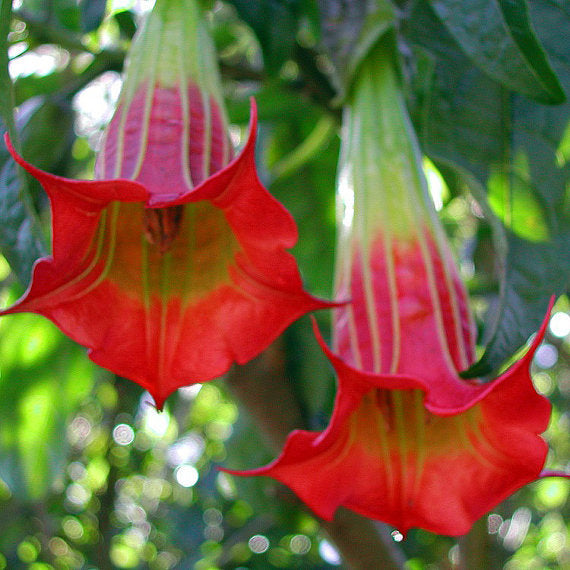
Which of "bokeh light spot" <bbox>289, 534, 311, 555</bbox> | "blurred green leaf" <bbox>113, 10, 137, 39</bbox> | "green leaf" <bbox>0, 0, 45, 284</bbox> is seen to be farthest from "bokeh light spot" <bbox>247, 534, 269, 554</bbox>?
"green leaf" <bbox>0, 0, 45, 284</bbox>

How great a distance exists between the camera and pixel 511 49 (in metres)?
0.64

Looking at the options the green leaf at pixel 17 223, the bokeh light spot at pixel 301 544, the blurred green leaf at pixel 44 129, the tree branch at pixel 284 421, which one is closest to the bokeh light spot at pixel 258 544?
the bokeh light spot at pixel 301 544

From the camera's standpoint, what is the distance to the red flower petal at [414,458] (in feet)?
1.94

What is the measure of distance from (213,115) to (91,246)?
158 millimetres

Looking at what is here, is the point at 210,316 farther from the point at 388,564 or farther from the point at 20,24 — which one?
the point at 20,24

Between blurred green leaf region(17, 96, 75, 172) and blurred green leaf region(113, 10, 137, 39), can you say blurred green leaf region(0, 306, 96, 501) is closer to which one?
blurred green leaf region(17, 96, 75, 172)

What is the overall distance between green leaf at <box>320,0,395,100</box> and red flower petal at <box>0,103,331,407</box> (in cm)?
22

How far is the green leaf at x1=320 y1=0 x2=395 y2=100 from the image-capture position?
2.69 feet

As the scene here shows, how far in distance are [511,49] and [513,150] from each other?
0.17m

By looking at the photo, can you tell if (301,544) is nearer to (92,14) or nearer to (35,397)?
(35,397)

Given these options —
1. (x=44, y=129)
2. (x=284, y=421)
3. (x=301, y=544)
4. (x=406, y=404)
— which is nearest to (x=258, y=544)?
(x=301, y=544)

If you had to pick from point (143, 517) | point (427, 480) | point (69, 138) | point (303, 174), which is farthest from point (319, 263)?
point (143, 517)

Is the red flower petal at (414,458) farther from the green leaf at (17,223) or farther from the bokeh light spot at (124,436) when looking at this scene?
the bokeh light spot at (124,436)

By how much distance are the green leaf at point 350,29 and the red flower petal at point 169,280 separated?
0.22m
